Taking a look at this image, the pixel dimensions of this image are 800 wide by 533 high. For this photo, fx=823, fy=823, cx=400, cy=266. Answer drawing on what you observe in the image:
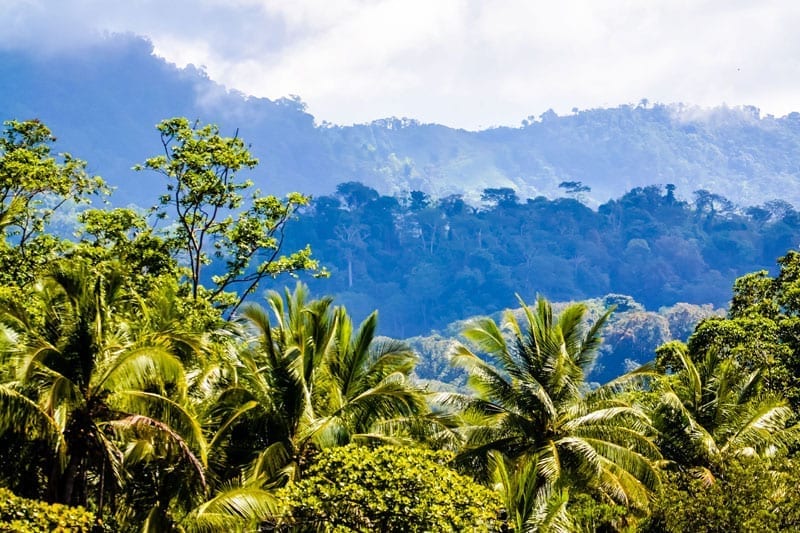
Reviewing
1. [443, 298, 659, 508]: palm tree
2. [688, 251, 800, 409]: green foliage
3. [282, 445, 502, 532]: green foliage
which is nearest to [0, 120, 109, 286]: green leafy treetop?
[443, 298, 659, 508]: palm tree

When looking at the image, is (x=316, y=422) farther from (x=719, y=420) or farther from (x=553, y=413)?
(x=719, y=420)

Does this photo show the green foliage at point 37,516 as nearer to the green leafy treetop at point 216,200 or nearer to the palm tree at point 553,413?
the palm tree at point 553,413

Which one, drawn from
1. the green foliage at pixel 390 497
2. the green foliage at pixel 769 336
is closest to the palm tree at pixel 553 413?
the green foliage at pixel 390 497

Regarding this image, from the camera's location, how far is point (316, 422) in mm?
16172

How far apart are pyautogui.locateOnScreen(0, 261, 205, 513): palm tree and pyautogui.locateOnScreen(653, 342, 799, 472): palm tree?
1135cm

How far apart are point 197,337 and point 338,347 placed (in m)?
3.74

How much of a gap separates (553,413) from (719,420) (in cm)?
479

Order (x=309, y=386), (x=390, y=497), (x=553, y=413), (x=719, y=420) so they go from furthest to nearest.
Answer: (x=719, y=420), (x=553, y=413), (x=309, y=386), (x=390, y=497)

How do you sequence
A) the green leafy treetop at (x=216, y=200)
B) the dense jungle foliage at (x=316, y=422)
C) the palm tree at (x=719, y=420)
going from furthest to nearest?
the green leafy treetop at (x=216, y=200)
the palm tree at (x=719, y=420)
the dense jungle foliage at (x=316, y=422)

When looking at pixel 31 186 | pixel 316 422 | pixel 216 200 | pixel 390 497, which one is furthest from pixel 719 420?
pixel 31 186

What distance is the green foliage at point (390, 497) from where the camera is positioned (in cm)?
1189

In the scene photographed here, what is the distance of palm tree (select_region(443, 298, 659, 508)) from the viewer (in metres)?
17.1

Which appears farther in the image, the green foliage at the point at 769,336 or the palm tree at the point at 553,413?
the green foliage at the point at 769,336

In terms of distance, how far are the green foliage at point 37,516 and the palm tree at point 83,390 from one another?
1460 mm
